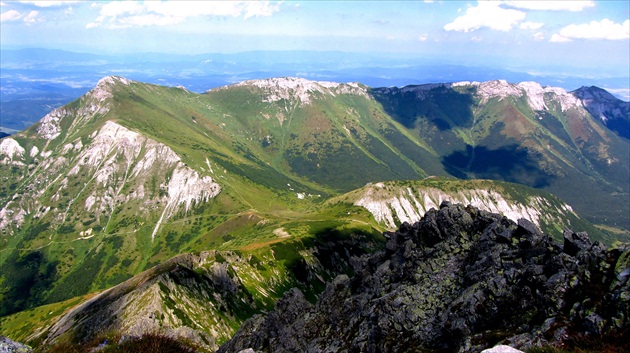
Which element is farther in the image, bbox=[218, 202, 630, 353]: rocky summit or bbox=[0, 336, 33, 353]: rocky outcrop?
bbox=[218, 202, 630, 353]: rocky summit

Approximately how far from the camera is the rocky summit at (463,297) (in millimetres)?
30428

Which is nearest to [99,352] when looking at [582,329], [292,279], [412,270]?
[582,329]

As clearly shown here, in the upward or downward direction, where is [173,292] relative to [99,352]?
downward

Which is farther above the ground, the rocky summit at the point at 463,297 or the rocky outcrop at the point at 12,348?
the rocky outcrop at the point at 12,348

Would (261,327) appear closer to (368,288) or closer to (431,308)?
(368,288)

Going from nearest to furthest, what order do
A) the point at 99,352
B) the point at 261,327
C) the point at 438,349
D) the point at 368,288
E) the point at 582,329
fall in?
the point at 99,352 → the point at 582,329 → the point at 438,349 → the point at 368,288 → the point at 261,327

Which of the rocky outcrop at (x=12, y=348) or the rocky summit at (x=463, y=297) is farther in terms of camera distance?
the rocky summit at (x=463, y=297)

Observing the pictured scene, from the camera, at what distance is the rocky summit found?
30428mm

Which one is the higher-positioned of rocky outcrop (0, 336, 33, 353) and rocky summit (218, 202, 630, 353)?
rocky outcrop (0, 336, 33, 353)

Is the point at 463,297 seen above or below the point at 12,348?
below

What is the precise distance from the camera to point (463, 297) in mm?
40188

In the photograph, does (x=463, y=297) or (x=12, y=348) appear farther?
(x=463, y=297)

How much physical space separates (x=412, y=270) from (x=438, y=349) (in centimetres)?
1747

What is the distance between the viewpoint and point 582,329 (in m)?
28.5
